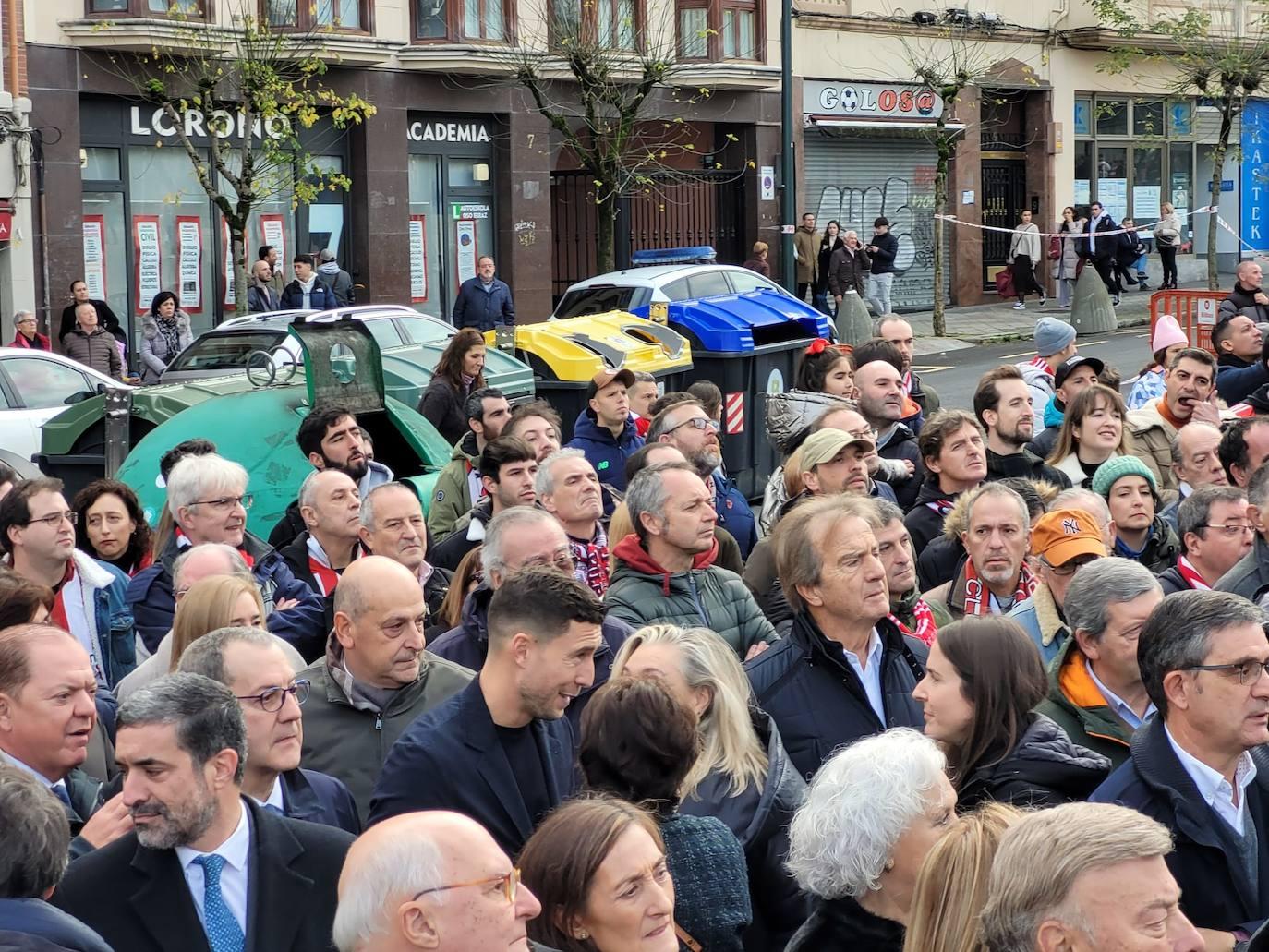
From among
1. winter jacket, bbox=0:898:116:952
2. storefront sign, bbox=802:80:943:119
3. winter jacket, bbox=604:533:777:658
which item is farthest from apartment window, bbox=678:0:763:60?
winter jacket, bbox=0:898:116:952

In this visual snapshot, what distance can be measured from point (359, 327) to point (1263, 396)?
5.55 m

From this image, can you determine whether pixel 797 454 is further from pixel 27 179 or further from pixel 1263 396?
pixel 27 179

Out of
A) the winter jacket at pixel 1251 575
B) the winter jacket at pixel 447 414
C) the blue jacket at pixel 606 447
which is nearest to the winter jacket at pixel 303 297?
the winter jacket at pixel 447 414

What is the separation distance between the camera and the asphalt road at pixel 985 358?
23.8 meters

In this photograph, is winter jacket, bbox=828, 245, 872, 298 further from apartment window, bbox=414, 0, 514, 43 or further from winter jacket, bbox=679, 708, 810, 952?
winter jacket, bbox=679, 708, 810, 952

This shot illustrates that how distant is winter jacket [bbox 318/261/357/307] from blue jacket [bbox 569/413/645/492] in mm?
14664

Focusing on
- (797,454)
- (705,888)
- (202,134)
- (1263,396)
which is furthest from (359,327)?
(202,134)

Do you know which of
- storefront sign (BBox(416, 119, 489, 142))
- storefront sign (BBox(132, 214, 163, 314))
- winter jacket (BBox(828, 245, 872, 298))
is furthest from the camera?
winter jacket (BBox(828, 245, 872, 298))

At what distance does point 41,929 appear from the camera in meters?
3.60

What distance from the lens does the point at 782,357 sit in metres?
16.2

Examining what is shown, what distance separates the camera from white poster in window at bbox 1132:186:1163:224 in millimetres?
41375

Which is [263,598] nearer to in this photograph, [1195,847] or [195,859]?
[195,859]

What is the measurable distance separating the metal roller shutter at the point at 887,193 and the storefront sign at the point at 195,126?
12.3m

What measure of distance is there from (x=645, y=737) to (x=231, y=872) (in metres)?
1.03
